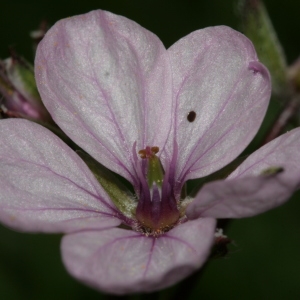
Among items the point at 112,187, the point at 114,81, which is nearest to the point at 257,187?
the point at 112,187

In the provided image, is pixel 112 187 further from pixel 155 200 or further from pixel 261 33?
pixel 261 33

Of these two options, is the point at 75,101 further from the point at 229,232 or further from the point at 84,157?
the point at 229,232

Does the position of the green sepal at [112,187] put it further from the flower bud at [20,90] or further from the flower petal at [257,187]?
the flower bud at [20,90]

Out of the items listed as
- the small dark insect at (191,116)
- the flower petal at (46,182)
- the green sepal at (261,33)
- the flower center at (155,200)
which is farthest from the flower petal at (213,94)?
the green sepal at (261,33)

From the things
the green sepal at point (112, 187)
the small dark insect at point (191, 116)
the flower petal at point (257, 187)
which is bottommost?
the green sepal at point (112, 187)

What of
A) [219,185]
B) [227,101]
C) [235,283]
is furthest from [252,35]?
[235,283]

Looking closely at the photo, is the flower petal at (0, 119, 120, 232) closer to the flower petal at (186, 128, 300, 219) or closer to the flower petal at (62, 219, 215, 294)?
the flower petal at (62, 219, 215, 294)
